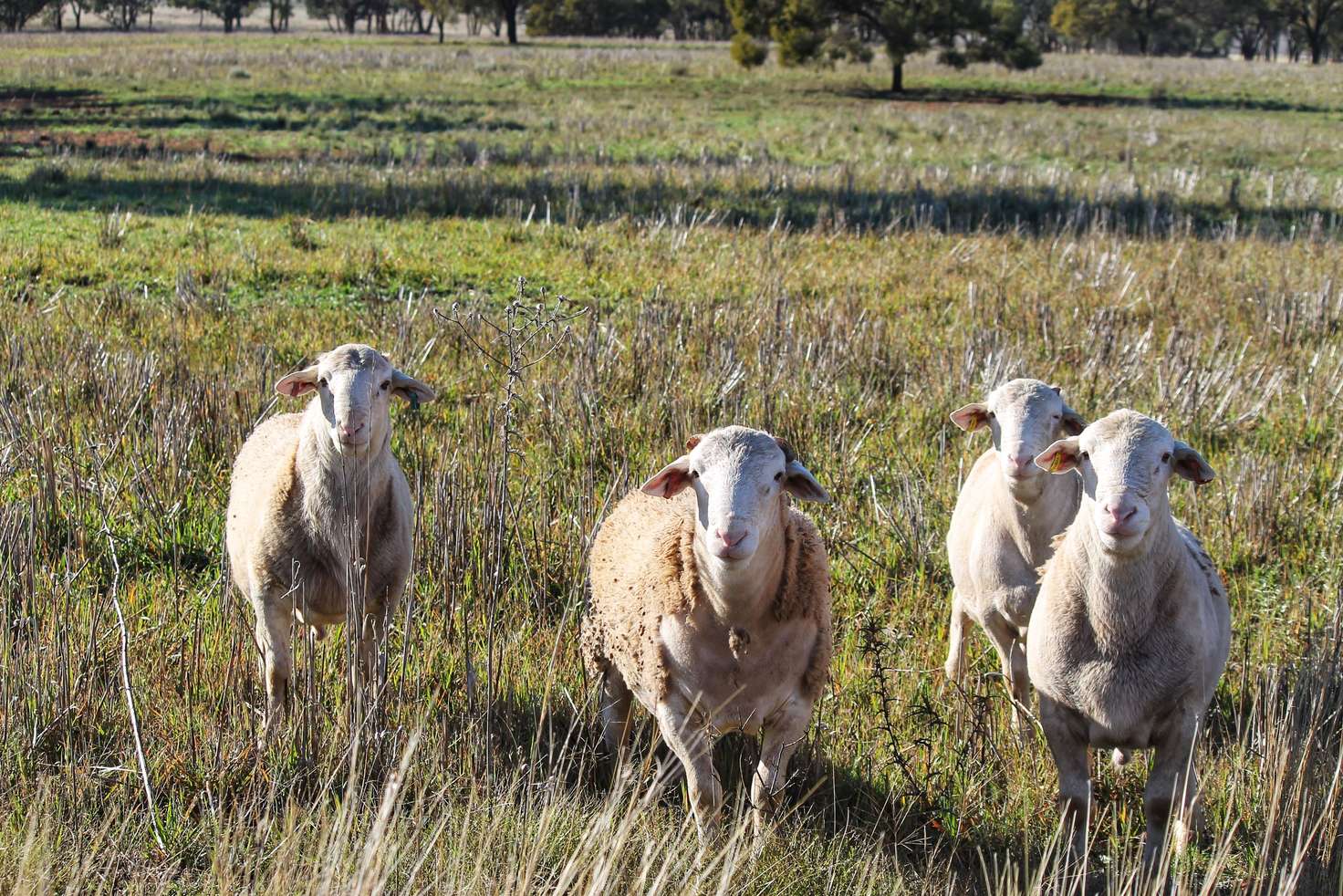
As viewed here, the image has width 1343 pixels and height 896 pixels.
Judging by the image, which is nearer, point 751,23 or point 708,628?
point 708,628

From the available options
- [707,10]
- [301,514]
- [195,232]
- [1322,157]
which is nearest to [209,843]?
[301,514]

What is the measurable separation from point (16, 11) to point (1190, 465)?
85.5 m

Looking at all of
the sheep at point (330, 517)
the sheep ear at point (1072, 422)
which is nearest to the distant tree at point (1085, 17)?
the sheep ear at point (1072, 422)

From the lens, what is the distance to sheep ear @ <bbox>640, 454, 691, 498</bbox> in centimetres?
387

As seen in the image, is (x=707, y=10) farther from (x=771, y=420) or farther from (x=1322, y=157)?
(x=771, y=420)

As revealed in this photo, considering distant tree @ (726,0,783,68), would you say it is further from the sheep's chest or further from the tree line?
the sheep's chest

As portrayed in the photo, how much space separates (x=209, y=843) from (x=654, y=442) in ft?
12.5

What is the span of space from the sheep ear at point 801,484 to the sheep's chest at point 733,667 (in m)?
0.44

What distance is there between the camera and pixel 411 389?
4.66 m

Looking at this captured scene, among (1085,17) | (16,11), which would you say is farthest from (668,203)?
(16,11)

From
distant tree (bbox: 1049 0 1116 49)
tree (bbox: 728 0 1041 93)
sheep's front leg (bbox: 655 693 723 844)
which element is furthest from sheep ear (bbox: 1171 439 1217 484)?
distant tree (bbox: 1049 0 1116 49)

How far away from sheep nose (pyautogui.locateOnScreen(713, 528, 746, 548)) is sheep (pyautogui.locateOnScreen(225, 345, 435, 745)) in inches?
57.1

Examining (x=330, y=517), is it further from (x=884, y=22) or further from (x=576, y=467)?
(x=884, y=22)

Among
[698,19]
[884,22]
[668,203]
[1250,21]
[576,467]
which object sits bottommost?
[576,467]
